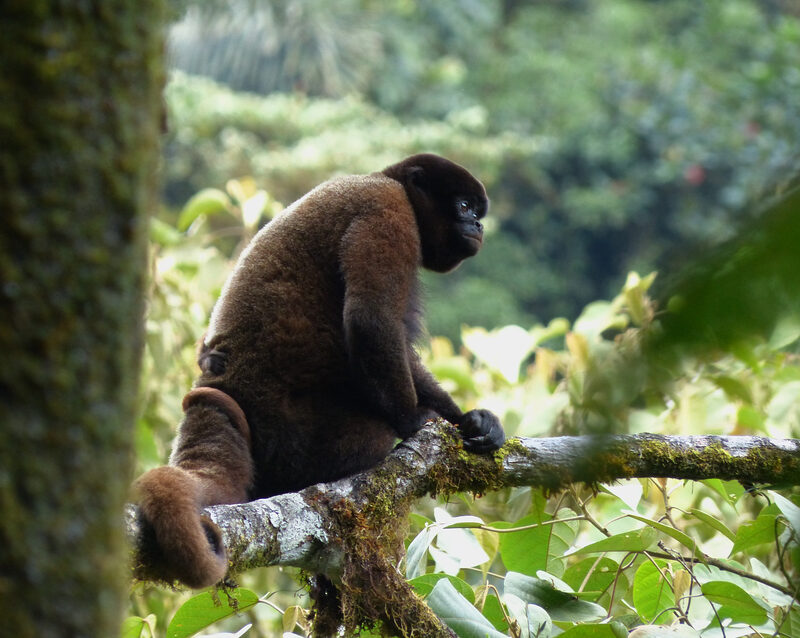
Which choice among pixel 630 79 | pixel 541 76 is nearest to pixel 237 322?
pixel 630 79

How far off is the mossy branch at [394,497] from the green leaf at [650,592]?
0.26m

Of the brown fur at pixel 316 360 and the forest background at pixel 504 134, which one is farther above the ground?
the brown fur at pixel 316 360

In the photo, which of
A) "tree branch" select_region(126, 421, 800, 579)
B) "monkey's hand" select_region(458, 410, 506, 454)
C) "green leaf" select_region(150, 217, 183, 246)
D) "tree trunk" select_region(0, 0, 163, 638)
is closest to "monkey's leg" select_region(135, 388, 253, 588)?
"tree branch" select_region(126, 421, 800, 579)

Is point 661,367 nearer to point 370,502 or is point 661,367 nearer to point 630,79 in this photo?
point 370,502

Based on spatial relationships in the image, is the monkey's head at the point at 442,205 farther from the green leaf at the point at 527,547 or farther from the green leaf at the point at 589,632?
the green leaf at the point at 589,632

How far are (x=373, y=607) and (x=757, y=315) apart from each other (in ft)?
6.14

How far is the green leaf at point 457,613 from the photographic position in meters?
2.06

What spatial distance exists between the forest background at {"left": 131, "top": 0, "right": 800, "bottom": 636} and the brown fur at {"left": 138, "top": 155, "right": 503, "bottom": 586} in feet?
4.77

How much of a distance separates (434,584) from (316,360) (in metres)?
0.80

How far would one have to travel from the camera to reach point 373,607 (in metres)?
2.20

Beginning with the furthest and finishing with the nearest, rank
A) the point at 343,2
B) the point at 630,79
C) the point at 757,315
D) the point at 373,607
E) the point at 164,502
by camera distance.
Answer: the point at 630,79
the point at 343,2
the point at 373,607
the point at 164,502
the point at 757,315

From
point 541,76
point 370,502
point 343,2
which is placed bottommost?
point 541,76

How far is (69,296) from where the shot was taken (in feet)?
2.43

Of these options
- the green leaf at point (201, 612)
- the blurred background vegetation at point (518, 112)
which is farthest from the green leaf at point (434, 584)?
the blurred background vegetation at point (518, 112)
